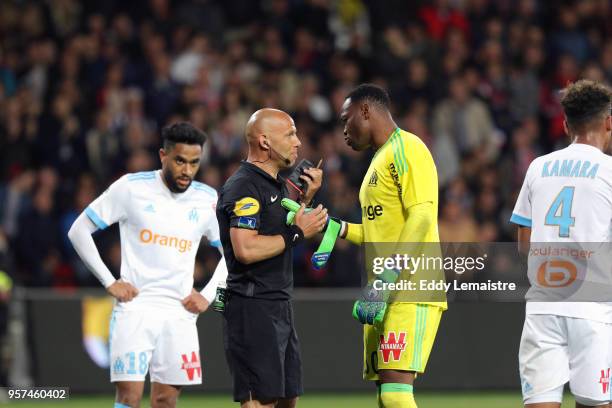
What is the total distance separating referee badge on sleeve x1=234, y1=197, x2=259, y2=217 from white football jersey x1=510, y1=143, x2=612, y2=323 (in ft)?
5.56

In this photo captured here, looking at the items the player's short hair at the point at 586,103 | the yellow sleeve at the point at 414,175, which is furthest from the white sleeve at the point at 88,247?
the player's short hair at the point at 586,103

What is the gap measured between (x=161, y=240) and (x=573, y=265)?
10.7ft

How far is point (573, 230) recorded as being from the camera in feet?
21.8

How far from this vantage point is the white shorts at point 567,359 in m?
6.55

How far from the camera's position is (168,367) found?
8461 mm

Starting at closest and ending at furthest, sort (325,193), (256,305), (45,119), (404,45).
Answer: (256,305) → (325,193) → (45,119) → (404,45)

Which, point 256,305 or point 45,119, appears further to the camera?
point 45,119

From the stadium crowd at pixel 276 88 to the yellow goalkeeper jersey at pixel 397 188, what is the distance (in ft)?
20.0

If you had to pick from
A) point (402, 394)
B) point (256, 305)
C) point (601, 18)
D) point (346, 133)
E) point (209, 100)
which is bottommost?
point (402, 394)

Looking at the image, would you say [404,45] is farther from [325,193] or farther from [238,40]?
[325,193]

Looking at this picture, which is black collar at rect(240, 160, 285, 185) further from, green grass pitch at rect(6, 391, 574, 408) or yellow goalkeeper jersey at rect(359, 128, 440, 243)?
green grass pitch at rect(6, 391, 574, 408)

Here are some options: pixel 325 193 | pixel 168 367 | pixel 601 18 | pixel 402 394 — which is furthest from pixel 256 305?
pixel 601 18

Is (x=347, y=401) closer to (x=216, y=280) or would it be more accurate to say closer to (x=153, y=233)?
(x=216, y=280)

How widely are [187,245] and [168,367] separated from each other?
934mm
